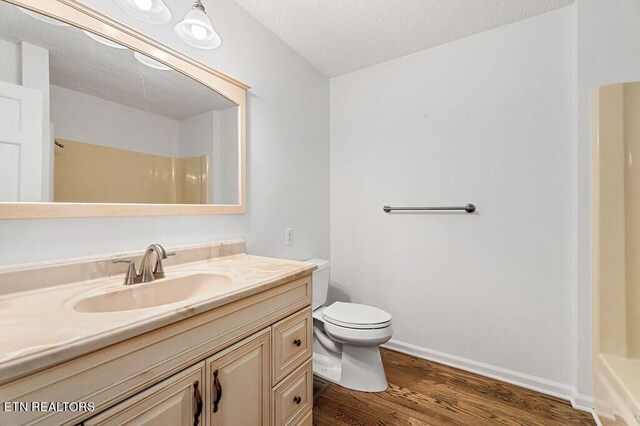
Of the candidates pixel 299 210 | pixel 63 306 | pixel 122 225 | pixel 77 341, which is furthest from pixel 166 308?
pixel 299 210

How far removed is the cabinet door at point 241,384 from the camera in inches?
31.5

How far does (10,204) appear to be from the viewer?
2.73ft

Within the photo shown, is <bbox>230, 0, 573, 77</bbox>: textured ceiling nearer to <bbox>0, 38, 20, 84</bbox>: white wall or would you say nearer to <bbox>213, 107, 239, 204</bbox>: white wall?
<bbox>213, 107, 239, 204</bbox>: white wall

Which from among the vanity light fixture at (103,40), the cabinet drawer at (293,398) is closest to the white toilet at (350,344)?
the cabinet drawer at (293,398)

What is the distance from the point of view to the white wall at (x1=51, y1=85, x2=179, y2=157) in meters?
0.95

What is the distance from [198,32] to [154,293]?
1.12m

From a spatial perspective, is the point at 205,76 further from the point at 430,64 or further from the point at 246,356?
the point at 430,64

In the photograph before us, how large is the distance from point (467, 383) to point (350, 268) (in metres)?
1.09

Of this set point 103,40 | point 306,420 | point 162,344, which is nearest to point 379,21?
point 103,40

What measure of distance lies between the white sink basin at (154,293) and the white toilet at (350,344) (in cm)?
84

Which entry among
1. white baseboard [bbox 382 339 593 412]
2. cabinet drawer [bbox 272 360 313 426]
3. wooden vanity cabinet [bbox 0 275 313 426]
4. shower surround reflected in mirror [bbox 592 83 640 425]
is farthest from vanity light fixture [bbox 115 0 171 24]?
white baseboard [bbox 382 339 593 412]

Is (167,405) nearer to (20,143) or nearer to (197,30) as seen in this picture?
(20,143)

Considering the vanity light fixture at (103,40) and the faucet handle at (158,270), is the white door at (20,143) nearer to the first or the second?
the vanity light fixture at (103,40)

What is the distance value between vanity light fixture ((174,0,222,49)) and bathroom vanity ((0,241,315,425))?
0.94 metres
